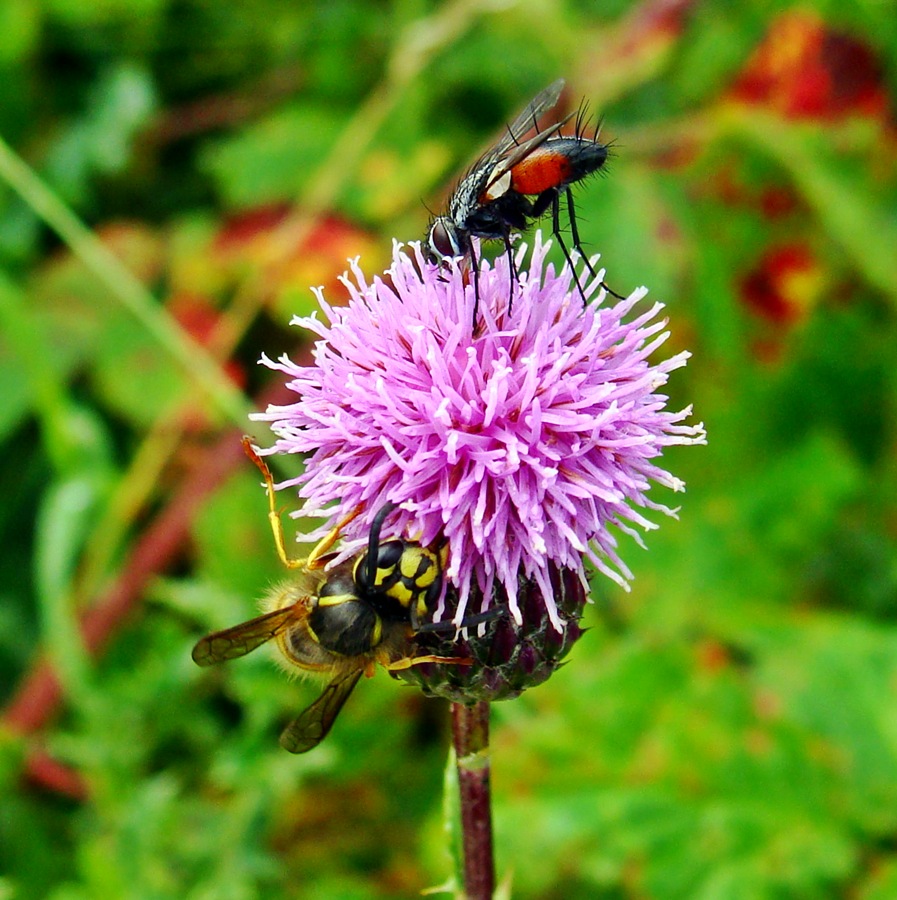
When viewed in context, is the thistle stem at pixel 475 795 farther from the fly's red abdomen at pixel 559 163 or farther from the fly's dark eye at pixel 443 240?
the fly's red abdomen at pixel 559 163

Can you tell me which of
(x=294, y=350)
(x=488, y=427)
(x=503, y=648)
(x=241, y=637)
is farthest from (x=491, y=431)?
(x=294, y=350)

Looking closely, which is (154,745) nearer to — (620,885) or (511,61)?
(620,885)

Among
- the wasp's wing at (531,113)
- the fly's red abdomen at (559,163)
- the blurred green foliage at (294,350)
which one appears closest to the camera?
the fly's red abdomen at (559,163)

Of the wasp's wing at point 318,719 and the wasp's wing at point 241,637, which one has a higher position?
the wasp's wing at point 241,637

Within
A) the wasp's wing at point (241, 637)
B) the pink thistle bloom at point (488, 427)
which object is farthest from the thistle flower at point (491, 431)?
the wasp's wing at point (241, 637)

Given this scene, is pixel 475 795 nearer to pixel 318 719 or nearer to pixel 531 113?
pixel 318 719

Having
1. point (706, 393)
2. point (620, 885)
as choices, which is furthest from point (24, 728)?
point (706, 393)

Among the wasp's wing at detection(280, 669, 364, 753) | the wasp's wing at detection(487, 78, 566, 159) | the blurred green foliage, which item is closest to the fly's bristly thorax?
the wasp's wing at detection(280, 669, 364, 753)
